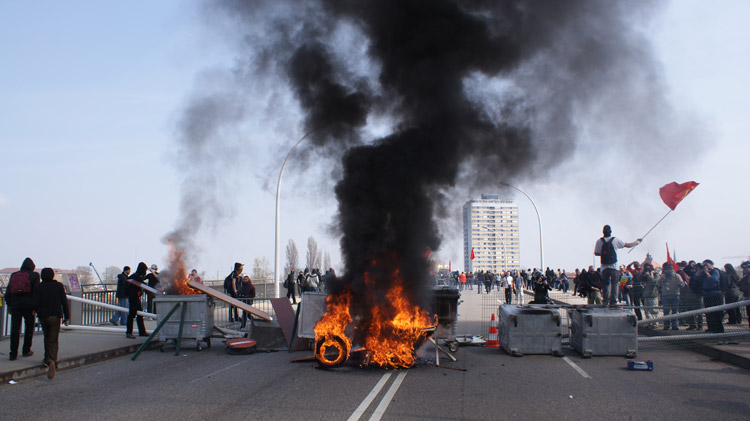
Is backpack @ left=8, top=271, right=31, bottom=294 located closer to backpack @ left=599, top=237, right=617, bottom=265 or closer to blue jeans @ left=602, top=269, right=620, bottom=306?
backpack @ left=599, top=237, right=617, bottom=265

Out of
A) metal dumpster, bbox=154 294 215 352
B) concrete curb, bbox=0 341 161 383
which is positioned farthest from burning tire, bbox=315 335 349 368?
concrete curb, bbox=0 341 161 383

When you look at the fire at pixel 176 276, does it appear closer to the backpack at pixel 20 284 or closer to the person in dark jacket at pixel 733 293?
the backpack at pixel 20 284

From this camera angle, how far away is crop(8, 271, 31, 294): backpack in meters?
8.30

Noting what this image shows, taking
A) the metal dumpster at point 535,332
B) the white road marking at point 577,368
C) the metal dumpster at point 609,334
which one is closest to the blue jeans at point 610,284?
the metal dumpster at point 609,334

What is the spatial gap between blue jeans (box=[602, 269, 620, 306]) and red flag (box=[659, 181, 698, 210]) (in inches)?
81.0

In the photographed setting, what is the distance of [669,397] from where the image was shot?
20.2 feet

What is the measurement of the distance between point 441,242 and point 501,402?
13.0 feet

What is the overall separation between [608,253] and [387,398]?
24.5 feet

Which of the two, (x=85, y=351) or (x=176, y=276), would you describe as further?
(x=176, y=276)

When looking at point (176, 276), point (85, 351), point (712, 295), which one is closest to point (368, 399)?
point (85, 351)

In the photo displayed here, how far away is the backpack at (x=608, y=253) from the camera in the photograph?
11414mm

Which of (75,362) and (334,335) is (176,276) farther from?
(334,335)

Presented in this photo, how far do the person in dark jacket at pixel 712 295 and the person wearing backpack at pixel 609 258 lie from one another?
172cm

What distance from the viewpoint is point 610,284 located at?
11719mm
